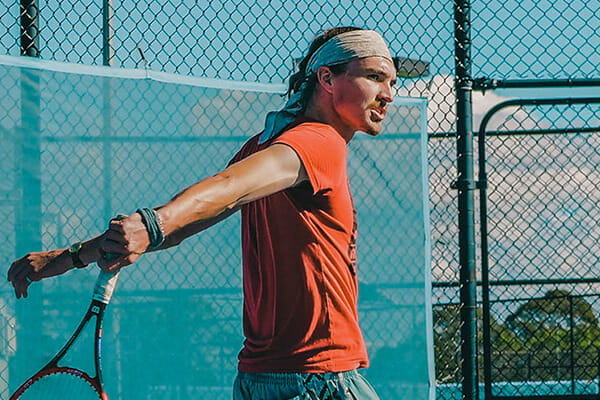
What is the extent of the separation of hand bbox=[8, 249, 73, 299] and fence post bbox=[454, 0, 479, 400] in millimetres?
2287

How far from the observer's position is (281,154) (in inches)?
73.9

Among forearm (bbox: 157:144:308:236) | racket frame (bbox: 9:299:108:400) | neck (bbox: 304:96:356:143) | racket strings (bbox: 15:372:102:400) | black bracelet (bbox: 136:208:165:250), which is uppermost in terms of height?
neck (bbox: 304:96:356:143)

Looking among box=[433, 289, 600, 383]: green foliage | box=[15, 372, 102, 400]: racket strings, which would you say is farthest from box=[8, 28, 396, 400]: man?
box=[433, 289, 600, 383]: green foliage

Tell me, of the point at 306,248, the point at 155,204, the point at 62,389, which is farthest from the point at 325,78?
the point at 62,389

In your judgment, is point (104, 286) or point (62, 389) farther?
point (62, 389)

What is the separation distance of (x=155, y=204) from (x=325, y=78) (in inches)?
66.4

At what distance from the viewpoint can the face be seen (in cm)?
232

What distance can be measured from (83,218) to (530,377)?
2.86 meters

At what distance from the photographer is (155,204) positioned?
3861mm

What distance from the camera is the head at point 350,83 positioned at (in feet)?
7.64

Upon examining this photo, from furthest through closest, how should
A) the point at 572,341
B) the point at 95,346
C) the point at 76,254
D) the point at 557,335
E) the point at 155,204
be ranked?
the point at 557,335 → the point at 572,341 → the point at 155,204 → the point at 95,346 → the point at 76,254

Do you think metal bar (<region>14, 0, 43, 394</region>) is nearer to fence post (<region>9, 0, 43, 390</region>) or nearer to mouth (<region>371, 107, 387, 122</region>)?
fence post (<region>9, 0, 43, 390</region>)

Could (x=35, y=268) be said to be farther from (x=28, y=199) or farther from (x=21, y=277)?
(x=28, y=199)

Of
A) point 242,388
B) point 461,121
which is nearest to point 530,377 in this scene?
point 461,121
